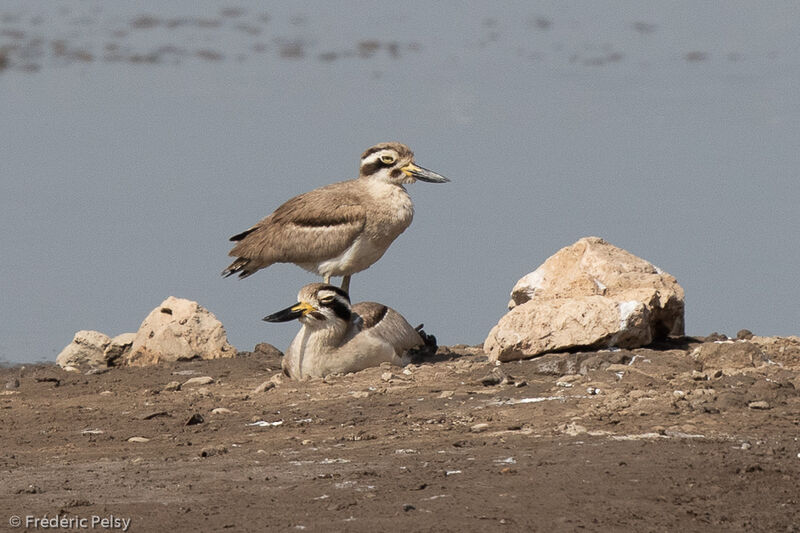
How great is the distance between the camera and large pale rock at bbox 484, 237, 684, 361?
1288 cm

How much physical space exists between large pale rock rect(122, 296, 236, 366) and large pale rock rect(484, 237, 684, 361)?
3910 mm

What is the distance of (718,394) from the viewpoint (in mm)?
11180

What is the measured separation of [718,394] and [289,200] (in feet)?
23.2

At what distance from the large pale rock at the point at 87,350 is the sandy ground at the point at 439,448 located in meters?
1.83

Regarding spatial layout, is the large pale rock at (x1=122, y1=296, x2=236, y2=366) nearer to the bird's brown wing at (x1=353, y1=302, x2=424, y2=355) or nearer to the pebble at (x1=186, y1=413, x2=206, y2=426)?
the bird's brown wing at (x1=353, y1=302, x2=424, y2=355)

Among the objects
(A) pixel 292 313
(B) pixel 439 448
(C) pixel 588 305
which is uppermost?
(C) pixel 588 305

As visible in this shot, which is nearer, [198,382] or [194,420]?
[194,420]

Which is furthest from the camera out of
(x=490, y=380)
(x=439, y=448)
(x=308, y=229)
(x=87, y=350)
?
(x=87, y=350)

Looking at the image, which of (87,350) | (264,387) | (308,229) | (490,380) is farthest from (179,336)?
(490,380)

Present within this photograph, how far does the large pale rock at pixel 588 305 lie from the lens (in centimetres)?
1288

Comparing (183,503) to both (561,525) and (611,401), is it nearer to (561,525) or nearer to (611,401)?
(561,525)

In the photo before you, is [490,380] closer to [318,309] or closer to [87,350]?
[318,309]

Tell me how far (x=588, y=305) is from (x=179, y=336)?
5.62 meters

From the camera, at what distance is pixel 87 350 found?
1634cm
